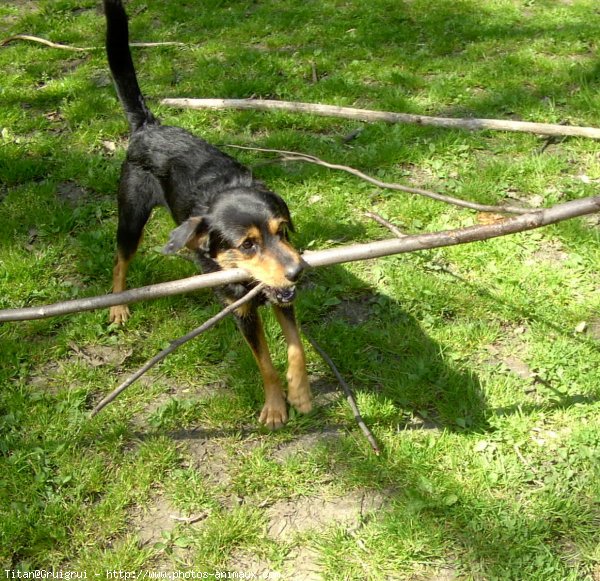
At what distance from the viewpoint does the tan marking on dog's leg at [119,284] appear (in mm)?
4125

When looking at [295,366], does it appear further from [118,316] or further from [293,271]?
[118,316]

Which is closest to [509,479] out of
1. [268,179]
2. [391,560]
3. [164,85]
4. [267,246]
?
[391,560]

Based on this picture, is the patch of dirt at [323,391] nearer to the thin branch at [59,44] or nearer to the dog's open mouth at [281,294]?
the dog's open mouth at [281,294]

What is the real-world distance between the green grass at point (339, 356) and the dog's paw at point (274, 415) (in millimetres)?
60

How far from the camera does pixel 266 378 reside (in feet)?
11.1

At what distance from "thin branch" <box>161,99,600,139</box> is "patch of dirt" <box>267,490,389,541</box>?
382 centimetres

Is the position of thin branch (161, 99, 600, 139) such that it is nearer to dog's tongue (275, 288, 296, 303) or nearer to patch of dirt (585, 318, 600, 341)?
patch of dirt (585, 318, 600, 341)

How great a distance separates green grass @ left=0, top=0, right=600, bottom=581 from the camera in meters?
2.87

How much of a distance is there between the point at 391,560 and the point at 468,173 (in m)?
3.48

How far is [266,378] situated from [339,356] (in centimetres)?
58

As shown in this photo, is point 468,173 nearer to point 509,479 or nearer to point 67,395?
point 509,479

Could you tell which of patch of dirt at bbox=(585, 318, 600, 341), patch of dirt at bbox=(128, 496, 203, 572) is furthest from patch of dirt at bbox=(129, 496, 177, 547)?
patch of dirt at bbox=(585, 318, 600, 341)

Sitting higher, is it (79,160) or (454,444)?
(79,160)

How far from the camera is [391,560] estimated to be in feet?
8.98
